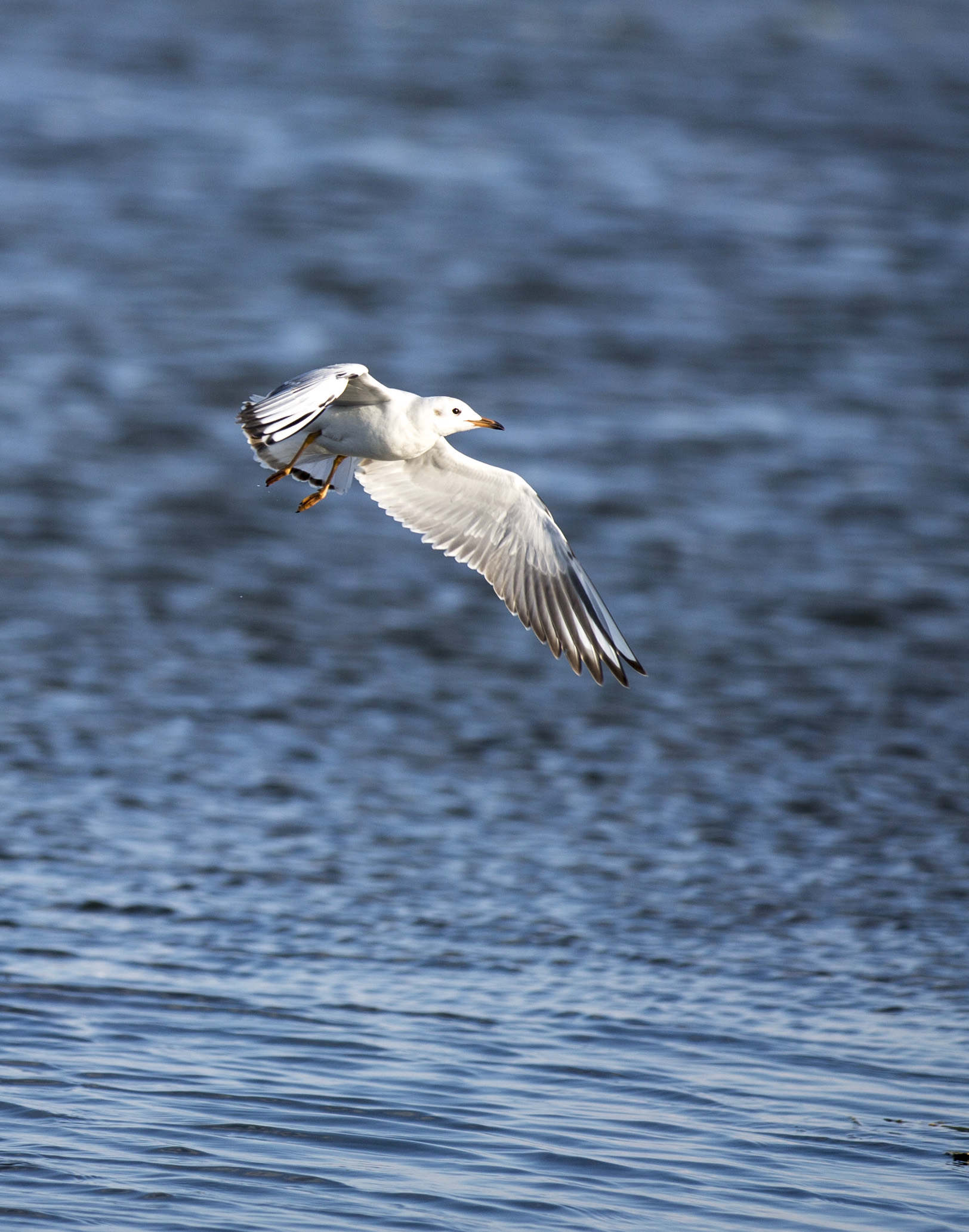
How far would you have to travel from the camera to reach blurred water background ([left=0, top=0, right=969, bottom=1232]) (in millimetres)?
7234

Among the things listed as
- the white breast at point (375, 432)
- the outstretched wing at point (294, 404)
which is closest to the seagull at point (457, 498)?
the white breast at point (375, 432)

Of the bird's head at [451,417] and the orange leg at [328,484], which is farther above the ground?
the bird's head at [451,417]

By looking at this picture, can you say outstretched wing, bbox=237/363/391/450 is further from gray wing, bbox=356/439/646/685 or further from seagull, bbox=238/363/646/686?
gray wing, bbox=356/439/646/685

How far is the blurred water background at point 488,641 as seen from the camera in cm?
723

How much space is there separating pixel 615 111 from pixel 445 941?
16.5 m

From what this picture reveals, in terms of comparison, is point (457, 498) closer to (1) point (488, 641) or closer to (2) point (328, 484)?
(2) point (328, 484)

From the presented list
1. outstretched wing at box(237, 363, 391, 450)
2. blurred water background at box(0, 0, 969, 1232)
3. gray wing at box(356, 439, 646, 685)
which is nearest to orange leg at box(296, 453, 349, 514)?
gray wing at box(356, 439, 646, 685)

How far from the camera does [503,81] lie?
24.0 metres

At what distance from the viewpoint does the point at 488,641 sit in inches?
509

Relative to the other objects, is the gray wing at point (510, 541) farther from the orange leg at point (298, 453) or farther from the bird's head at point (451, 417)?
the orange leg at point (298, 453)

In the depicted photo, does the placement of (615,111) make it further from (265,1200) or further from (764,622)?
(265,1200)

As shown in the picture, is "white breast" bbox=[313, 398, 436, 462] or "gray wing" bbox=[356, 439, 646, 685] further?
"gray wing" bbox=[356, 439, 646, 685]

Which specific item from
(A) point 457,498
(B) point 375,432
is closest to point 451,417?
(B) point 375,432

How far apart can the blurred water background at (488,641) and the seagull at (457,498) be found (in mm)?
1617
